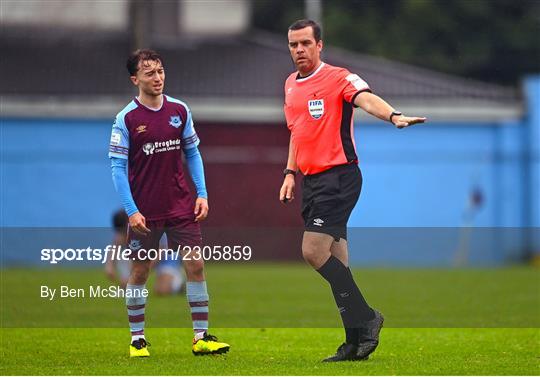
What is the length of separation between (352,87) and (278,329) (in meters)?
3.41

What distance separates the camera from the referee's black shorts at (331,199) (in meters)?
7.91

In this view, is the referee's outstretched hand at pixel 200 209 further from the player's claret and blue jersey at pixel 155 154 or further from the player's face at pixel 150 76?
the player's face at pixel 150 76

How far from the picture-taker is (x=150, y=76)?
8.23 metres

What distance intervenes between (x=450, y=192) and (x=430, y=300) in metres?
11.1

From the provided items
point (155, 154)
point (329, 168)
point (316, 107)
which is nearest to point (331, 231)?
point (329, 168)

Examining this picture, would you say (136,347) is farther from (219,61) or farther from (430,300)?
(219,61)

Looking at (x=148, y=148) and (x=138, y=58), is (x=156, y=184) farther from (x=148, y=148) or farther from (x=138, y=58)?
(x=138, y=58)

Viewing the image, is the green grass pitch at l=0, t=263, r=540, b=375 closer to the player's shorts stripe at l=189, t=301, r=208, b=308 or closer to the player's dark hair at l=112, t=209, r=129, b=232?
the player's shorts stripe at l=189, t=301, r=208, b=308

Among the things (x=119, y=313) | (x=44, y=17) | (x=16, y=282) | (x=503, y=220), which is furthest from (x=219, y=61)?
(x=119, y=313)

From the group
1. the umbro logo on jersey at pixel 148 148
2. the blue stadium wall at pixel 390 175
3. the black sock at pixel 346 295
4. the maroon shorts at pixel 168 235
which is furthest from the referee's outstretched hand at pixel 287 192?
the blue stadium wall at pixel 390 175

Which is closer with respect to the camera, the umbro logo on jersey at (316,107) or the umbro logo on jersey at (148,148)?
the umbro logo on jersey at (316,107)

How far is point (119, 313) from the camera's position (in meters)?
12.1

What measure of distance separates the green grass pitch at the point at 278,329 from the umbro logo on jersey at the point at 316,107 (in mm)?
1578

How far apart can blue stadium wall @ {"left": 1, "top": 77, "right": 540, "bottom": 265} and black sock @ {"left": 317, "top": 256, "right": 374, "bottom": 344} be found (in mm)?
14483
